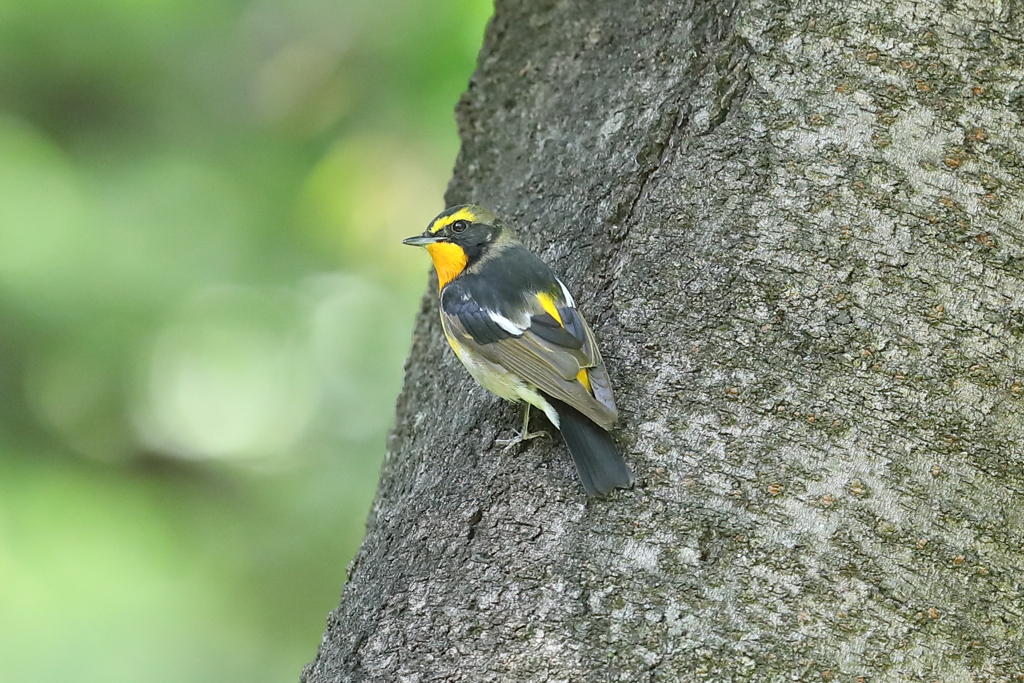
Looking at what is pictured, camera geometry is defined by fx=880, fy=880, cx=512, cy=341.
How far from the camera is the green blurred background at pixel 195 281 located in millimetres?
3922

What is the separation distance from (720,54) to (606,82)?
0.45m

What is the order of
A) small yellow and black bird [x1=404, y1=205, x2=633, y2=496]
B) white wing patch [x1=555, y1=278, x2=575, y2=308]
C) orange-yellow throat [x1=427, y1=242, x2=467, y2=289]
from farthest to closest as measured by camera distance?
orange-yellow throat [x1=427, y1=242, x2=467, y2=289]
white wing patch [x1=555, y1=278, x2=575, y2=308]
small yellow and black bird [x1=404, y1=205, x2=633, y2=496]

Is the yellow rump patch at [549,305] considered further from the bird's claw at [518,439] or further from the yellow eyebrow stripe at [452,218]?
the yellow eyebrow stripe at [452,218]

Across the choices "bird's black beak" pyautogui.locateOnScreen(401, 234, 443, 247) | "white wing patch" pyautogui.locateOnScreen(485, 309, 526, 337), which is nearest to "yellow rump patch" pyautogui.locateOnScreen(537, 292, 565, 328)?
"white wing patch" pyautogui.locateOnScreen(485, 309, 526, 337)

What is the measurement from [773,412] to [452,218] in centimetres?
139

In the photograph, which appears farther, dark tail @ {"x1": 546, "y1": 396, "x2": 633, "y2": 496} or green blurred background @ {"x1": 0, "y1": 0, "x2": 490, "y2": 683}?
green blurred background @ {"x1": 0, "y1": 0, "x2": 490, "y2": 683}

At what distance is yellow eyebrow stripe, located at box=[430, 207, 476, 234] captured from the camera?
292 cm

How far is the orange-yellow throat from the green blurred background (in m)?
1.92

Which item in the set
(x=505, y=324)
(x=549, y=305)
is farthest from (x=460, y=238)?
(x=549, y=305)

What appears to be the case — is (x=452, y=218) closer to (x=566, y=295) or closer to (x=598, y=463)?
(x=566, y=295)

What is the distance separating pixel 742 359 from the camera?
202 cm

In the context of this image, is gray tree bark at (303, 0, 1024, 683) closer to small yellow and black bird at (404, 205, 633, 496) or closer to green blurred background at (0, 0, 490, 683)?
small yellow and black bird at (404, 205, 633, 496)

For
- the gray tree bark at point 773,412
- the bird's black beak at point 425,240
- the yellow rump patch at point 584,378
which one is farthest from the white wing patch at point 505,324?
the bird's black beak at point 425,240

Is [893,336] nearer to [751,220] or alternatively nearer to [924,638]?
[751,220]
